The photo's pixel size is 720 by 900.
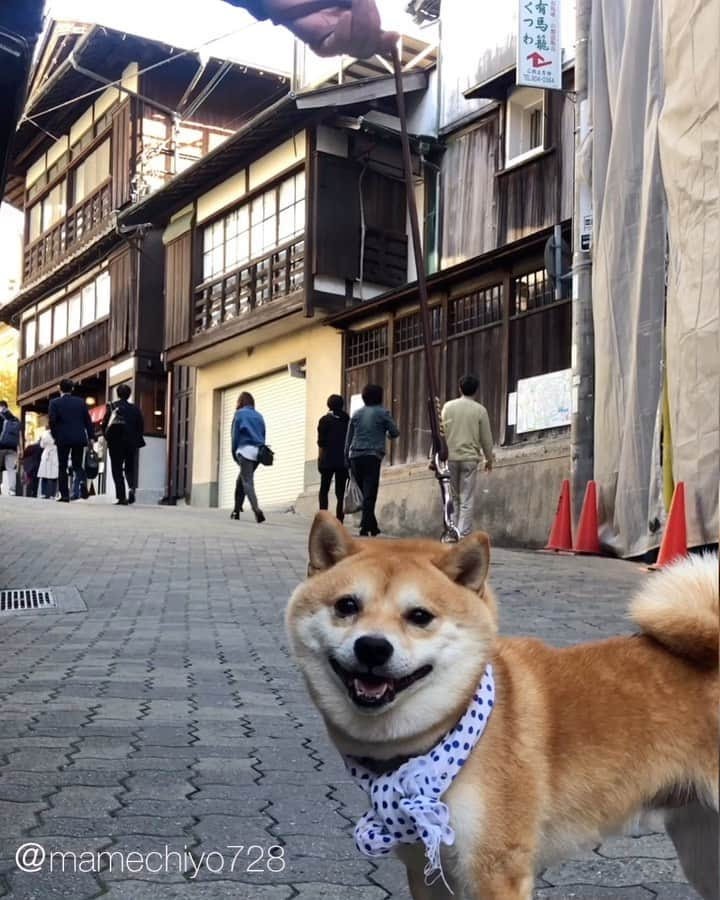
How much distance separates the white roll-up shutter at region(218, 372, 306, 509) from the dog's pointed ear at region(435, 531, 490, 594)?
19.9m

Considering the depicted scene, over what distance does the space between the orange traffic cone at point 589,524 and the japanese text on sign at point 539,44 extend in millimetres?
6633

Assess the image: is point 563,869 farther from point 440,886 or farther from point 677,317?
point 677,317

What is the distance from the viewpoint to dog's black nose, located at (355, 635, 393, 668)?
2.37 metres

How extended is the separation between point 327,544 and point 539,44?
13996 millimetres

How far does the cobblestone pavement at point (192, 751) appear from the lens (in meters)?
3.18

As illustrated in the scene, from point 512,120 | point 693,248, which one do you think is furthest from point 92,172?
point 693,248

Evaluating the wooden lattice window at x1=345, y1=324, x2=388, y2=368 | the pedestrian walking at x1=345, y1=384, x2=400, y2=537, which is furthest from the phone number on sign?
the wooden lattice window at x1=345, y1=324, x2=388, y2=368

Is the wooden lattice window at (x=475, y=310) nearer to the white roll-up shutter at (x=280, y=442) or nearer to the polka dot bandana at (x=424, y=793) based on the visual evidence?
the white roll-up shutter at (x=280, y=442)

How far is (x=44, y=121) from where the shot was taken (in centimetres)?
3194

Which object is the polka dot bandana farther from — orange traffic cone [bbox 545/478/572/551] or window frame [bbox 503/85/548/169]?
window frame [bbox 503/85/548/169]

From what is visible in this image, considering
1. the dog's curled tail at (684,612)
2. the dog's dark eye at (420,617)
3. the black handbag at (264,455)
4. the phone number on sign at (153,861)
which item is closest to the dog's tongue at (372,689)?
the dog's dark eye at (420,617)

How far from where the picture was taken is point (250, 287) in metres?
22.9

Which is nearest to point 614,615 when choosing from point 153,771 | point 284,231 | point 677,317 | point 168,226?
point 677,317

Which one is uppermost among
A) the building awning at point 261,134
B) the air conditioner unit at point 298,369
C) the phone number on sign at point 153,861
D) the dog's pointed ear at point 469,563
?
the building awning at point 261,134
